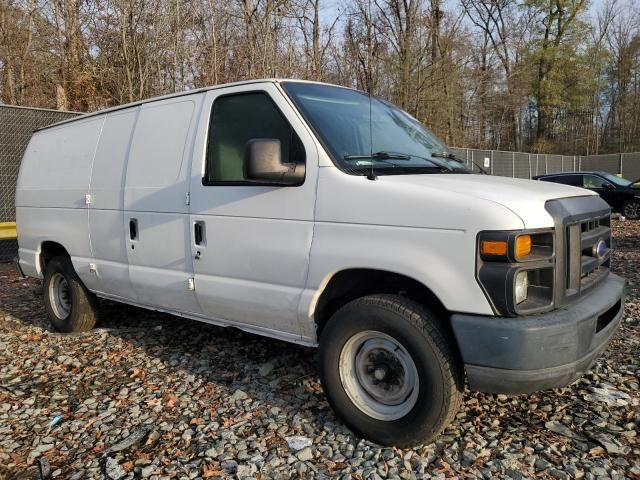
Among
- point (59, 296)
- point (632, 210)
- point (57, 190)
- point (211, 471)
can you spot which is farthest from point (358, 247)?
point (632, 210)

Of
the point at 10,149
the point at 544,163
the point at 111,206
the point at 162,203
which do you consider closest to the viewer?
the point at 162,203

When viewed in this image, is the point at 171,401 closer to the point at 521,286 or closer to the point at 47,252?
the point at 521,286

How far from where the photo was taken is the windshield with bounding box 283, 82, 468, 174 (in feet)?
10.9

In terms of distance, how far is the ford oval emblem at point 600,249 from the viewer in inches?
126

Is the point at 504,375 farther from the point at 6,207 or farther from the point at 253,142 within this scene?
the point at 6,207

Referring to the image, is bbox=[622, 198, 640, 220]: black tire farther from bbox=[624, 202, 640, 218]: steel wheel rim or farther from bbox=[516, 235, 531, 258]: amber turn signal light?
bbox=[516, 235, 531, 258]: amber turn signal light

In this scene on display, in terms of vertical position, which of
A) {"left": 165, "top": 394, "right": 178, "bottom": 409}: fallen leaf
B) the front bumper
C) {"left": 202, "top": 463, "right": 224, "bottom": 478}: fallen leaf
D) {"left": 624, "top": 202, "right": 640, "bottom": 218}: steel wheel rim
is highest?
the front bumper

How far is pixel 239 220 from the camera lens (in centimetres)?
361

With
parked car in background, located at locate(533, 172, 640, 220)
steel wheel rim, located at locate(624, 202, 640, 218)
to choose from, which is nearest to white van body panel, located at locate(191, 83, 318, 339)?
parked car in background, located at locate(533, 172, 640, 220)

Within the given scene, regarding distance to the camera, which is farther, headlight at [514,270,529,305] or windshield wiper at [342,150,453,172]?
windshield wiper at [342,150,453,172]

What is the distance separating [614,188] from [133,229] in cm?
1581

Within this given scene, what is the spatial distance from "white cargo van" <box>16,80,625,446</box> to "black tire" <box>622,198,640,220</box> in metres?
14.2

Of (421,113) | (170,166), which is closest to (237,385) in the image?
(170,166)

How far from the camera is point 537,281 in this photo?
273cm
